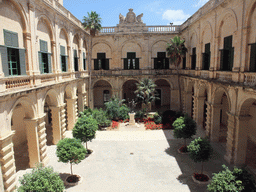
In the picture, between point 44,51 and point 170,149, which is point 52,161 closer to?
point 44,51

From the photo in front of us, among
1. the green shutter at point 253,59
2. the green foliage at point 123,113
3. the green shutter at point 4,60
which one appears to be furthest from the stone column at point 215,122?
the green shutter at point 4,60

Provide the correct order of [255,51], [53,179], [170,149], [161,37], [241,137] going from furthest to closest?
[161,37] < [170,149] < [241,137] < [255,51] < [53,179]

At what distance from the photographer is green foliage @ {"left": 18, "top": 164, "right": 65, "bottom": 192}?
29.7ft

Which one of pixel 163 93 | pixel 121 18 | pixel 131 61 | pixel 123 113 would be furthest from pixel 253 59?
pixel 163 93

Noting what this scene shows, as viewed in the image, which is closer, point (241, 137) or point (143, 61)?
point (241, 137)

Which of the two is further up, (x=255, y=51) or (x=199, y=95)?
(x=255, y=51)

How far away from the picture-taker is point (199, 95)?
22.5 metres

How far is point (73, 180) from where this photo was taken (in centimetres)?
1316

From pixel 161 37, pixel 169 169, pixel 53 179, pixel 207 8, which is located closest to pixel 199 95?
pixel 207 8

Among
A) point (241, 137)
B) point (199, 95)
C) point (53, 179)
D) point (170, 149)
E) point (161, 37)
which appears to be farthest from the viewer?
point (161, 37)

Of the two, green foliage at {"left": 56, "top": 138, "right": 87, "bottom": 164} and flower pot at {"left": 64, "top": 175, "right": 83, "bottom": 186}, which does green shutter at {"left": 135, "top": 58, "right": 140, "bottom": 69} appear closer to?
green foliage at {"left": 56, "top": 138, "right": 87, "bottom": 164}

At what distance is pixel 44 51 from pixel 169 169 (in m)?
13.2

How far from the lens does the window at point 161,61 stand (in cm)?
3209

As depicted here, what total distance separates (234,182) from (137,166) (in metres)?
7.39
